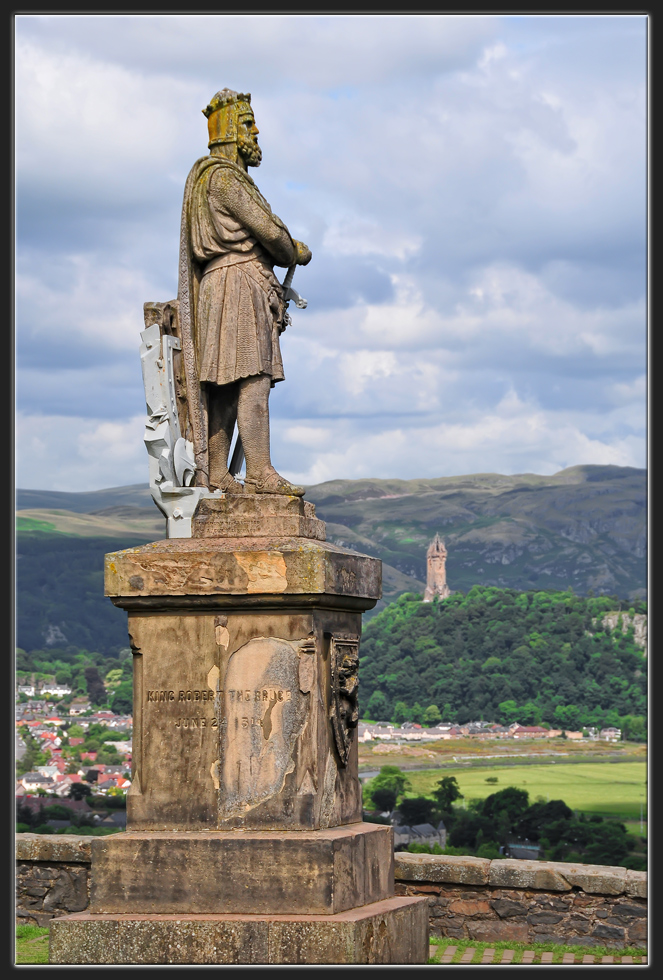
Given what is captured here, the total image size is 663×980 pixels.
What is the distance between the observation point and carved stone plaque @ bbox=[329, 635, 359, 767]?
7969mm

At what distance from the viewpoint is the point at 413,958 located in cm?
809

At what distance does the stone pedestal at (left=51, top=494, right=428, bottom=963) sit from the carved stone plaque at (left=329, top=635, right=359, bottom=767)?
16mm

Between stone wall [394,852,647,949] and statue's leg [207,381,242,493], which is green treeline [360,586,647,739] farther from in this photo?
statue's leg [207,381,242,493]

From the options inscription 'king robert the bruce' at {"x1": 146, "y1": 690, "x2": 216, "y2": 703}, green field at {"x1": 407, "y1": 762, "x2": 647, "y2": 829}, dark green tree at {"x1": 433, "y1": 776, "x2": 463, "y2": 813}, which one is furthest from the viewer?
green field at {"x1": 407, "y1": 762, "x2": 647, "y2": 829}

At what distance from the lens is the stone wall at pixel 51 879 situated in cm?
1072

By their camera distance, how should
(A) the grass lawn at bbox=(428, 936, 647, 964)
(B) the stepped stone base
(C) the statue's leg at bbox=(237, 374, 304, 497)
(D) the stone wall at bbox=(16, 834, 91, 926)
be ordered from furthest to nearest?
(D) the stone wall at bbox=(16, 834, 91, 926)
(A) the grass lawn at bbox=(428, 936, 647, 964)
(C) the statue's leg at bbox=(237, 374, 304, 497)
(B) the stepped stone base

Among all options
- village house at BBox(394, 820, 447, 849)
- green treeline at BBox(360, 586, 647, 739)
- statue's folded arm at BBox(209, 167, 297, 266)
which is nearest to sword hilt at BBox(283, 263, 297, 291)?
statue's folded arm at BBox(209, 167, 297, 266)

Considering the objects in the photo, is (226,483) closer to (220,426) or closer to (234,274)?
(220,426)

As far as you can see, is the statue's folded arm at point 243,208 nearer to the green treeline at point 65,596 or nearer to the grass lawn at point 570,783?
the grass lawn at point 570,783

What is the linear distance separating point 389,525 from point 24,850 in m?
100

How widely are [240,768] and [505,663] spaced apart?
237 feet

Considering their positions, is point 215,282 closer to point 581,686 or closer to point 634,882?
point 634,882

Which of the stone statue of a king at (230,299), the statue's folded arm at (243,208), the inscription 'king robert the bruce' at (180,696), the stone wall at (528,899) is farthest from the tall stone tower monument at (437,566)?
the inscription 'king robert the bruce' at (180,696)

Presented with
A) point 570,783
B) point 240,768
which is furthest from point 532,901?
point 570,783
